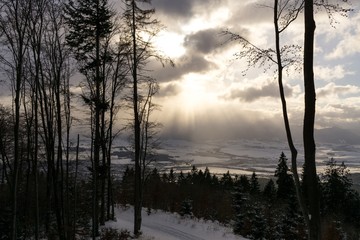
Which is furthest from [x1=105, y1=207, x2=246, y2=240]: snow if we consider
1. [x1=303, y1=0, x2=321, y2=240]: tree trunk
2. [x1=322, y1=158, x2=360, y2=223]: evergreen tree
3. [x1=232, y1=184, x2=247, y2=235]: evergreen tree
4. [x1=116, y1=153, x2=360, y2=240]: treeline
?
[x1=322, y1=158, x2=360, y2=223]: evergreen tree

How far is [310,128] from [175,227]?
2504cm

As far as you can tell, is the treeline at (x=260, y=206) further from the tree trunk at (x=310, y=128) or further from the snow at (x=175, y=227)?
the tree trunk at (x=310, y=128)

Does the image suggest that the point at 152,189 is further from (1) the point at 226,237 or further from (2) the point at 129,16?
(2) the point at 129,16

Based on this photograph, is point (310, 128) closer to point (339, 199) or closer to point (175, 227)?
point (175, 227)

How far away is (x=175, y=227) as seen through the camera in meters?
30.6

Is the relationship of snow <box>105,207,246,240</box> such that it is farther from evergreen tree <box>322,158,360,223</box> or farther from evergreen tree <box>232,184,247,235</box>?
evergreen tree <box>322,158,360,223</box>

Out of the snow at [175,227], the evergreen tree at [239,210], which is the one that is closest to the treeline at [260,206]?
the evergreen tree at [239,210]

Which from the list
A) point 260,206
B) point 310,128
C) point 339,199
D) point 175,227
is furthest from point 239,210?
point 310,128

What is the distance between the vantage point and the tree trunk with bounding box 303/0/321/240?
7203 mm

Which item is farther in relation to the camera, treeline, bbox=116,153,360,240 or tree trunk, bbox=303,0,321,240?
treeline, bbox=116,153,360,240

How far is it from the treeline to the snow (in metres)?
1.64

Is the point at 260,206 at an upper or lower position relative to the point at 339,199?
upper

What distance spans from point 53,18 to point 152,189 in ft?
122

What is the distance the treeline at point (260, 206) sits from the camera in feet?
101
